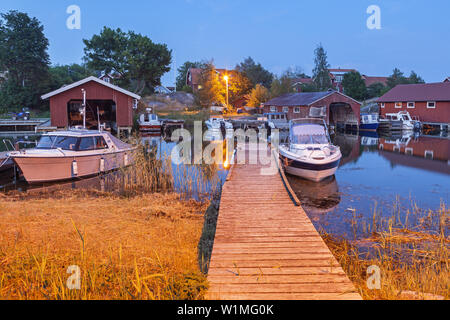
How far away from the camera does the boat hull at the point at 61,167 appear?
14.7 m

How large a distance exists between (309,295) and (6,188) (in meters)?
14.0

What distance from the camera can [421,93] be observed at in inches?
1825

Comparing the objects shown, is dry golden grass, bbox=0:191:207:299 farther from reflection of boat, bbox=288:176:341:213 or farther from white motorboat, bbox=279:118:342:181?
white motorboat, bbox=279:118:342:181

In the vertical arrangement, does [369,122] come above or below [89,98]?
below

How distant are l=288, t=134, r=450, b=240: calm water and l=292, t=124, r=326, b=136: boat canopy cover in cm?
218

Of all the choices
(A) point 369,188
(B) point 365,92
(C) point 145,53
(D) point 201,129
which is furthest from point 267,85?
(A) point 369,188

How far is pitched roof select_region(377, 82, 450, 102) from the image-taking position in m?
43.6

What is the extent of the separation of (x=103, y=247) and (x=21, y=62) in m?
52.2

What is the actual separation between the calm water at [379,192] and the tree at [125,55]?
1593 inches

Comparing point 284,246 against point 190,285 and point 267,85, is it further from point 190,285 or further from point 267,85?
point 267,85

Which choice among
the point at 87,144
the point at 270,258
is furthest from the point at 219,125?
the point at 270,258

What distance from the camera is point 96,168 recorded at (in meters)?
16.9

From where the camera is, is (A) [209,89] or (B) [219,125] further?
(A) [209,89]

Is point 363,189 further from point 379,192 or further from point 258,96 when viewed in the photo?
point 258,96
